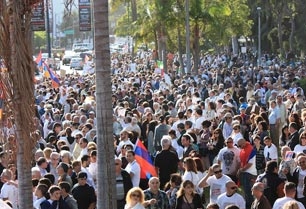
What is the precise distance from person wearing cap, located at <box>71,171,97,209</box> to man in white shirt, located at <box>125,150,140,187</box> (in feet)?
4.30

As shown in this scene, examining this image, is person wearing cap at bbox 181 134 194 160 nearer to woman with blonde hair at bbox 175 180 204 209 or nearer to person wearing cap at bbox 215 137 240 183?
person wearing cap at bbox 215 137 240 183

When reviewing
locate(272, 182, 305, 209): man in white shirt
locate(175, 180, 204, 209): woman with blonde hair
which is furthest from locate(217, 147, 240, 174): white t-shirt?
locate(272, 182, 305, 209): man in white shirt

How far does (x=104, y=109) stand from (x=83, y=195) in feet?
11.7

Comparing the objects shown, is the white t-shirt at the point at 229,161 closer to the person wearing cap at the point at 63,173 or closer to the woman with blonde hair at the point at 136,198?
the person wearing cap at the point at 63,173

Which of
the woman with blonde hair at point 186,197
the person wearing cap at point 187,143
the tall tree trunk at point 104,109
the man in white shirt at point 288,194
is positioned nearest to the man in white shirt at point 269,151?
the person wearing cap at point 187,143

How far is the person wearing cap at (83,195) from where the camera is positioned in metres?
11.3

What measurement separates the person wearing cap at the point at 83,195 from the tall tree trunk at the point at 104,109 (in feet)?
10.6

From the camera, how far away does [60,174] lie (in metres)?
12.1

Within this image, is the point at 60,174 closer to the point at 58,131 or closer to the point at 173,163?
the point at 173,163

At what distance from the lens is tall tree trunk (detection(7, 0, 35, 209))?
23.5ft

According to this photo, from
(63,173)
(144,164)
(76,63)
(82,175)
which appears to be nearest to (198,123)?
(144,164)

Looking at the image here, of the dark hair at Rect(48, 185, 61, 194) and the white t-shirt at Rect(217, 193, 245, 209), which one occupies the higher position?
the dark hair at Rect(48, 185, 61, 194)

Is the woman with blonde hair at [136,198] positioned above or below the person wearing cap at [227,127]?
above

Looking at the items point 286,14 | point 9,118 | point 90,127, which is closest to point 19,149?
point 9,118
